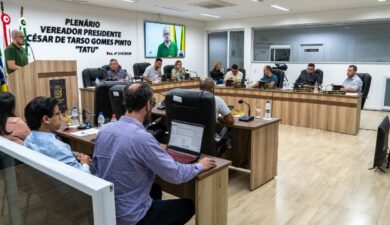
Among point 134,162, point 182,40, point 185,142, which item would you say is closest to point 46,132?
point 134,162

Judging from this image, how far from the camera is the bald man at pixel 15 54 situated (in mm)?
4457

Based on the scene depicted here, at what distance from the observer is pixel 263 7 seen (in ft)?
26.5

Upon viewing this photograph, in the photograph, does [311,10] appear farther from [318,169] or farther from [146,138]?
[146,138]

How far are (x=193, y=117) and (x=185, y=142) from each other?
1.56 ft

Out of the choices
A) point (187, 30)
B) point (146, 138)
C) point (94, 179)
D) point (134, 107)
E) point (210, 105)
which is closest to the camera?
point (94, 179)

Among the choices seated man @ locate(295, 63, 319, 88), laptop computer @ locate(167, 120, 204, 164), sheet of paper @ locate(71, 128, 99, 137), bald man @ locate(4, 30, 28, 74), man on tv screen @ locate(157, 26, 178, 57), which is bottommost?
sheet of paper @ locate(71, 128, 99, 137)

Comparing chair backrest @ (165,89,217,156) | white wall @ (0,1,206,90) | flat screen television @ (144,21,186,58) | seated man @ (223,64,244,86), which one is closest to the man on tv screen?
flat screen television @ (144,21,186,58)

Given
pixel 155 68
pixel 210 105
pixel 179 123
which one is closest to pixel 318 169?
pixel 210 105

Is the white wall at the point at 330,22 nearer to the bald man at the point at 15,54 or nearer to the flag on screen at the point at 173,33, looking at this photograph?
the flag on screen at the point at 173,33

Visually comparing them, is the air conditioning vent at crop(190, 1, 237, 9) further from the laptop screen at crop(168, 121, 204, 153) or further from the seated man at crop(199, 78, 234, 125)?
the laptop screen at crop(168, 121, 204, 153)

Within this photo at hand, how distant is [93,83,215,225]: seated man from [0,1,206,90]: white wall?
5.98 metres

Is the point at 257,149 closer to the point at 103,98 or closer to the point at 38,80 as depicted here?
the point at 103,98

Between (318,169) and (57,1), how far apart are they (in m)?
6.41

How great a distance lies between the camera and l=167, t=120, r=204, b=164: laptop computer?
207cm
